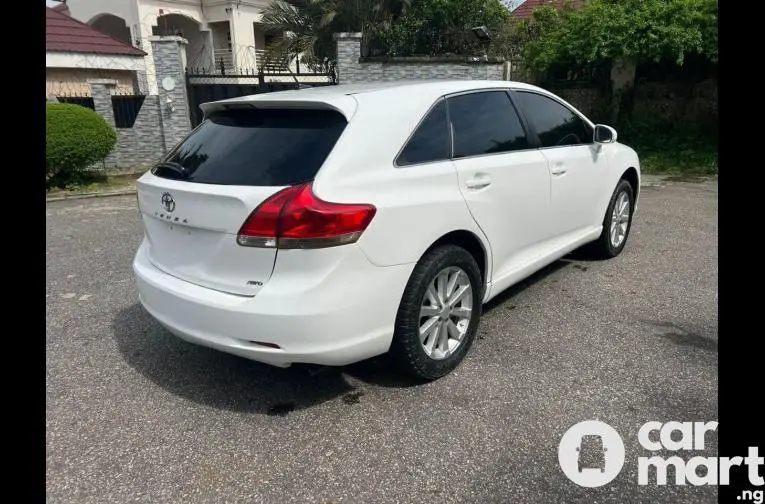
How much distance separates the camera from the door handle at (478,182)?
10.3 ft

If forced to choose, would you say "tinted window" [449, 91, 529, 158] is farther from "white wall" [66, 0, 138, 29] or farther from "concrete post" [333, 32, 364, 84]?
"white wall" [66, 0, 138, 29]

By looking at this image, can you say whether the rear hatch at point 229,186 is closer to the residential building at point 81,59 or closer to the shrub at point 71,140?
the shrub at point 71,140

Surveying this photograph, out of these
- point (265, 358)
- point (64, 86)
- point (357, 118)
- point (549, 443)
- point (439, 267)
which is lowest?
point (549, 443)

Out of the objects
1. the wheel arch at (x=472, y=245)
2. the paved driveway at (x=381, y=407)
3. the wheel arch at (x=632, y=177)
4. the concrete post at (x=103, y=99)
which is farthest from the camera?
the concrete post at (x=103, y=99)

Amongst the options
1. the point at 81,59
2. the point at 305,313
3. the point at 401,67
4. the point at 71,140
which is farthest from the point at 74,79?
the point at 305,313

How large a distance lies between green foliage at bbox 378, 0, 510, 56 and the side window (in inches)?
321

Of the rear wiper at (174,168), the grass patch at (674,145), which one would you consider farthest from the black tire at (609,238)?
the grass patch at (674,145)

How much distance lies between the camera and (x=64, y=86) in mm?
12750

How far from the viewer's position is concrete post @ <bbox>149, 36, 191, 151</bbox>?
1050 cm

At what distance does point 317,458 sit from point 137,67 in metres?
14.4

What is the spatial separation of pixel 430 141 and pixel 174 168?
1.37 meters

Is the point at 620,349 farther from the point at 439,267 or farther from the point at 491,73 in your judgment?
the point at 491,73

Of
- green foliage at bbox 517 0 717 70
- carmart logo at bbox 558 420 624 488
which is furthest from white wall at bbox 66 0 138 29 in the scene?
carmart logo at bbox 558 420 624 488
